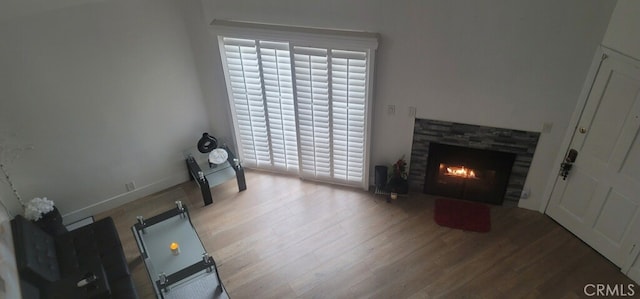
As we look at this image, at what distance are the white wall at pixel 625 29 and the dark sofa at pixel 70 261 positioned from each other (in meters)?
5.51

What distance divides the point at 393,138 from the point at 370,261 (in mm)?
1630

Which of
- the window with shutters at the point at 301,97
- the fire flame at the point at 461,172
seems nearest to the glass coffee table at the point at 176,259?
the window with shutters at the point at 301,97

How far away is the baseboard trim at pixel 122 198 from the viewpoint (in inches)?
248

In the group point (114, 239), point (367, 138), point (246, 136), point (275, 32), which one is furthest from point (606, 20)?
point (114, 239)

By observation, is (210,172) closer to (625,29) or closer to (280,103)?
(280,103)

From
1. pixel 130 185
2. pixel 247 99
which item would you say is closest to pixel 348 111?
pixel 247 99

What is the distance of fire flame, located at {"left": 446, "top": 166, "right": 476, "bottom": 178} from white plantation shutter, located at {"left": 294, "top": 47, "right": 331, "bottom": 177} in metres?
1.63

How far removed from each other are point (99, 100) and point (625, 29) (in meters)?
5.79

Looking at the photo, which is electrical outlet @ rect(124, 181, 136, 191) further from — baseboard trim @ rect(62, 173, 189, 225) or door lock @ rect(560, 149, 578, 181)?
door lock @ rect(560, 149, 578, 181)

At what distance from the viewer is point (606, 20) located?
A: 4.74m

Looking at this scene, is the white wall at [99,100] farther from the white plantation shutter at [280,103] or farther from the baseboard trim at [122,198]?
the white plantation shutter at [280,103]

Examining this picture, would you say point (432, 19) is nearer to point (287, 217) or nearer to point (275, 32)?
point (275, 32)

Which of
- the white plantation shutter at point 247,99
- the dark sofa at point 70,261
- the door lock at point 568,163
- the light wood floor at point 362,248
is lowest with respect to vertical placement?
the light wood floor at point 362,248

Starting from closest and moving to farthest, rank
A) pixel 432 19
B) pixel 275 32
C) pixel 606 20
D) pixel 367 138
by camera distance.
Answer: pixel 606 20 < pixel 432 19 < pixel 275 32 < pixel 367 138
